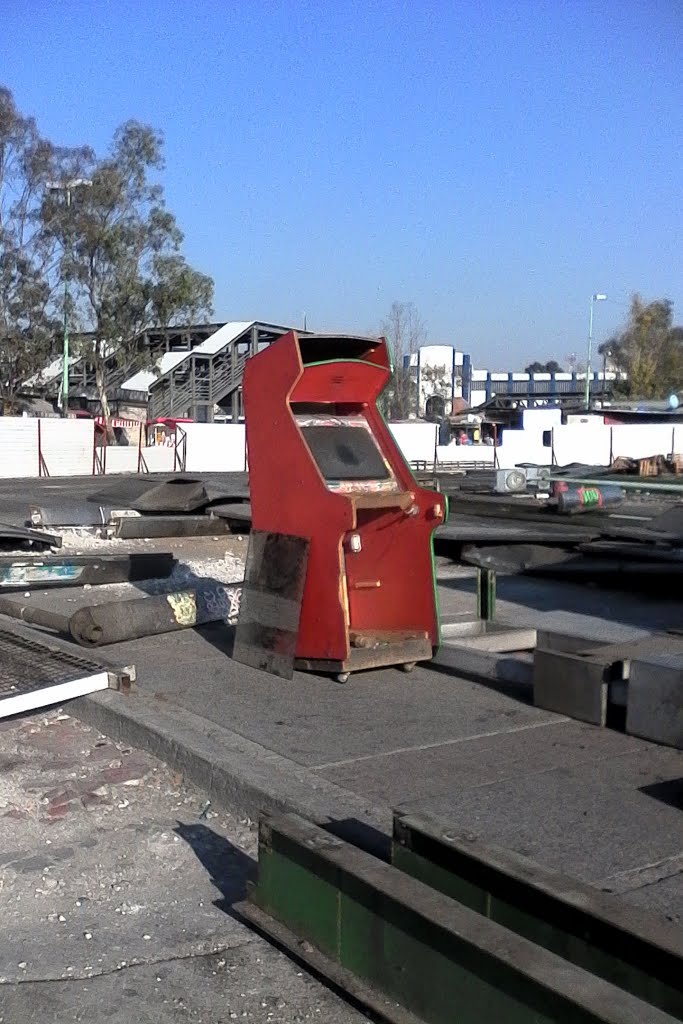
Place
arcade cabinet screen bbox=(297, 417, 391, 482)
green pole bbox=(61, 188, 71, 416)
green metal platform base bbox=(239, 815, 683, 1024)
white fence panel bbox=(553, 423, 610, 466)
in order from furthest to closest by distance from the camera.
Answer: green pole bbox=(61, 188, 71, 416) → white fence panel bbox=(553, 423, 610, 466) → arcade cabinet screen bbox=(297, 417, 391, 482) → green metal platform base bbox=(239, 815, 683, 1024)

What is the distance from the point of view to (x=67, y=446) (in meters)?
37.0

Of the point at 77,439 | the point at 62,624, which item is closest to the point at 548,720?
the point at 62,624

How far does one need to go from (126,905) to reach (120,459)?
35.1m

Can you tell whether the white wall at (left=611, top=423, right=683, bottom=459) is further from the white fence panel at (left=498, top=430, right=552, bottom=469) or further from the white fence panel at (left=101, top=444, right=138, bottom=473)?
the white fence panel at (left=101, top=444, right=138, bottom=473)

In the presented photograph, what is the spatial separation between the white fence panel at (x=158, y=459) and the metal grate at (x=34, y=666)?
29947mm

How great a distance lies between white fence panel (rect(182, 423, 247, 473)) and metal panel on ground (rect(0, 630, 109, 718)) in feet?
96.9

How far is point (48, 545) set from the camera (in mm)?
13164

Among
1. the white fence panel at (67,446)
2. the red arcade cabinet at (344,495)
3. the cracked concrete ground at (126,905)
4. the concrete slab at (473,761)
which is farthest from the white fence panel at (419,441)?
the cracked concrete ground at (126,905)

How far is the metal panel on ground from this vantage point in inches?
231

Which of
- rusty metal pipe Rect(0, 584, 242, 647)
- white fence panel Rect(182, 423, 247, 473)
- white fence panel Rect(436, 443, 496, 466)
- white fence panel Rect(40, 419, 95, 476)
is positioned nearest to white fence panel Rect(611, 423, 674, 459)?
white fence panel Rect(436, 443, 496, 466)

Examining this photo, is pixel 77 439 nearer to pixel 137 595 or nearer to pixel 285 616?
pixel 137 595

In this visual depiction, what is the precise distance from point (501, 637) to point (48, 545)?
289 inches

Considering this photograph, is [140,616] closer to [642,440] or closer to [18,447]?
[18,447]

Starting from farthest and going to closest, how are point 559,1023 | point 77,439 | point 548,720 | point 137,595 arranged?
1. point 77,439
2. point 137,595
3. point 548,720
4. point 559,1023
